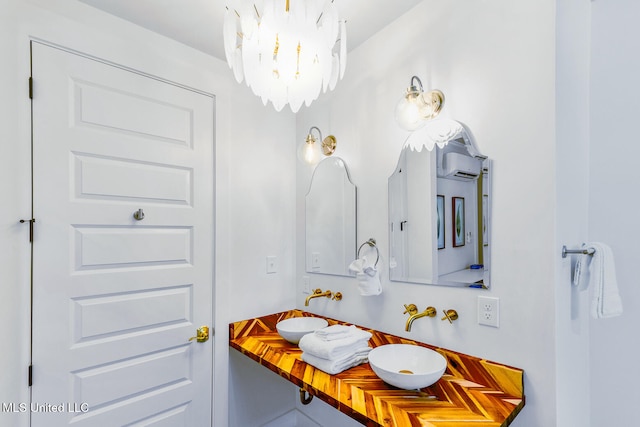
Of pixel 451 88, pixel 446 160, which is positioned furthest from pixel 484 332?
pixel 451 88

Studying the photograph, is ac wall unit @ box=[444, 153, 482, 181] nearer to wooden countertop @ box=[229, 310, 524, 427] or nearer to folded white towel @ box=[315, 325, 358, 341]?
wooden countertop @ box=[229, 310, 524, 427]

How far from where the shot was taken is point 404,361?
4.62 ft

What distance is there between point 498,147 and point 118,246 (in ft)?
5.71

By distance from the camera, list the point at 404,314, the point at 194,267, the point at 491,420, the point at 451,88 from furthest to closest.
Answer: the point at 194,267 → the point at 404,314 → the point at 451,88 → the point at 491,420

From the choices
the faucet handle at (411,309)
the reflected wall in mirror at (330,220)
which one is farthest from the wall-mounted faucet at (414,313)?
the reflected wall in mirror at (330,220)

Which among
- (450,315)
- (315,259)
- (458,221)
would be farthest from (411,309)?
(315,259)

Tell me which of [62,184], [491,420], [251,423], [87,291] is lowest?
[251,423]

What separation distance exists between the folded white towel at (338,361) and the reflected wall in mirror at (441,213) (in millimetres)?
402

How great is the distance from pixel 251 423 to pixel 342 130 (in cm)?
189

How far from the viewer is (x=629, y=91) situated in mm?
1398

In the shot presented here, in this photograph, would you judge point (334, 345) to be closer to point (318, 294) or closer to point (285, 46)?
point (318, 294)

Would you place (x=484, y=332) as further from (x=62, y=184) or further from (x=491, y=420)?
(x=62, y=184)

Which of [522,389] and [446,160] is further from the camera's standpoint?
[446,160]

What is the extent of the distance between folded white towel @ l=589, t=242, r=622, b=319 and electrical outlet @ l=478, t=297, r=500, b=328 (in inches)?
12.6
